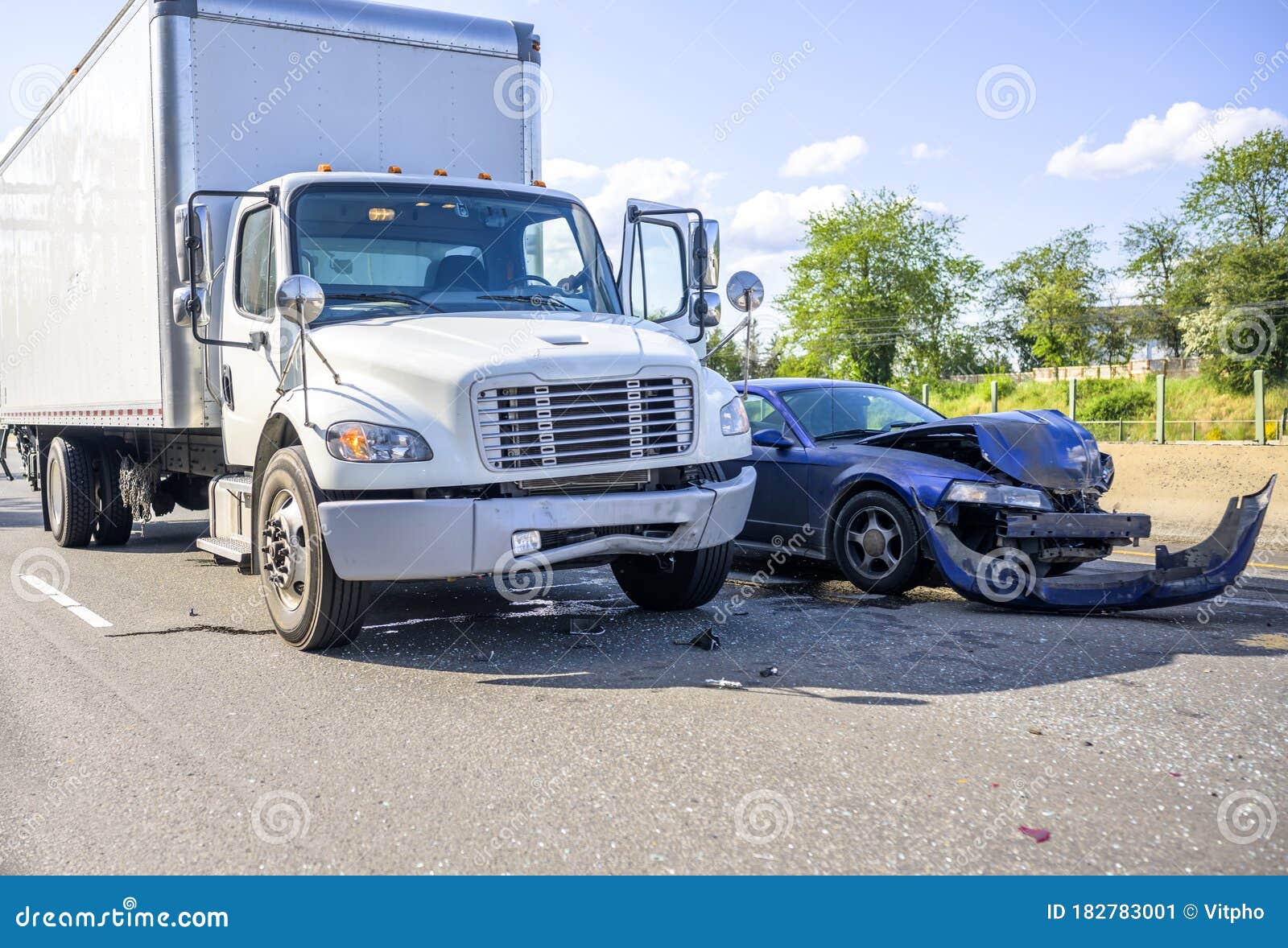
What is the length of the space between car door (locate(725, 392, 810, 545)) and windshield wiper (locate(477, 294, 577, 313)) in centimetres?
172

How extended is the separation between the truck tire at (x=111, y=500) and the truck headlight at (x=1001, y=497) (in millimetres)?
7783

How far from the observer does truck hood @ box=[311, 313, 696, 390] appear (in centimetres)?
565

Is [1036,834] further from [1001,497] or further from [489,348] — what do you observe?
[1001,497]

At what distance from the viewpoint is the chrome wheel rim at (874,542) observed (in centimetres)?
743

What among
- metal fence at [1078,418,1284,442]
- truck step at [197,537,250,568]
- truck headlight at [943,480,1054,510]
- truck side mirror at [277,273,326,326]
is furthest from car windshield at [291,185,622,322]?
metal fence at [1078,418,1284,442]

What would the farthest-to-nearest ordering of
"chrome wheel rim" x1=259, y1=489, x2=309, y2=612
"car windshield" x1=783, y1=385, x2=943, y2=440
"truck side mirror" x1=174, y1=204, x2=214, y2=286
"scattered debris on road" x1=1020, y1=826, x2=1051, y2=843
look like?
1. "car windshield" x1=783, y1=385, x2=943, y2=440
2. "truck side mirror" x1=174, y1=204, x2=214, y2=286
3. "chrome wheel rim" x1=259, y1=489, x2=309, y2=612
4. "scattered debris on road" x1=1020, y1=826, x2=1051, y2=843

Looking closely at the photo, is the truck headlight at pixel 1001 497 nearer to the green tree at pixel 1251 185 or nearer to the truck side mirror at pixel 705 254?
the truck side mirror at pixel 705 254

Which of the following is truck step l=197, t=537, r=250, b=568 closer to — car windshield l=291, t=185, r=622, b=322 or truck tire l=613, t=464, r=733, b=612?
car windshield l=291, t=185, r=622, b=322

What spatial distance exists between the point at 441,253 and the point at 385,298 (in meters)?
0.55

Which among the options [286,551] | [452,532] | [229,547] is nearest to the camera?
[452,532]

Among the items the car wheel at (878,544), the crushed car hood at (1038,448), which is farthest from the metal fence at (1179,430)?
the car wheel at (878,544)

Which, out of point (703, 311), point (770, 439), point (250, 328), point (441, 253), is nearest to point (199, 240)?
point (250, 328)

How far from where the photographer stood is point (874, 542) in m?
7.54

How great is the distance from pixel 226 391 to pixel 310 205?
1554mm
